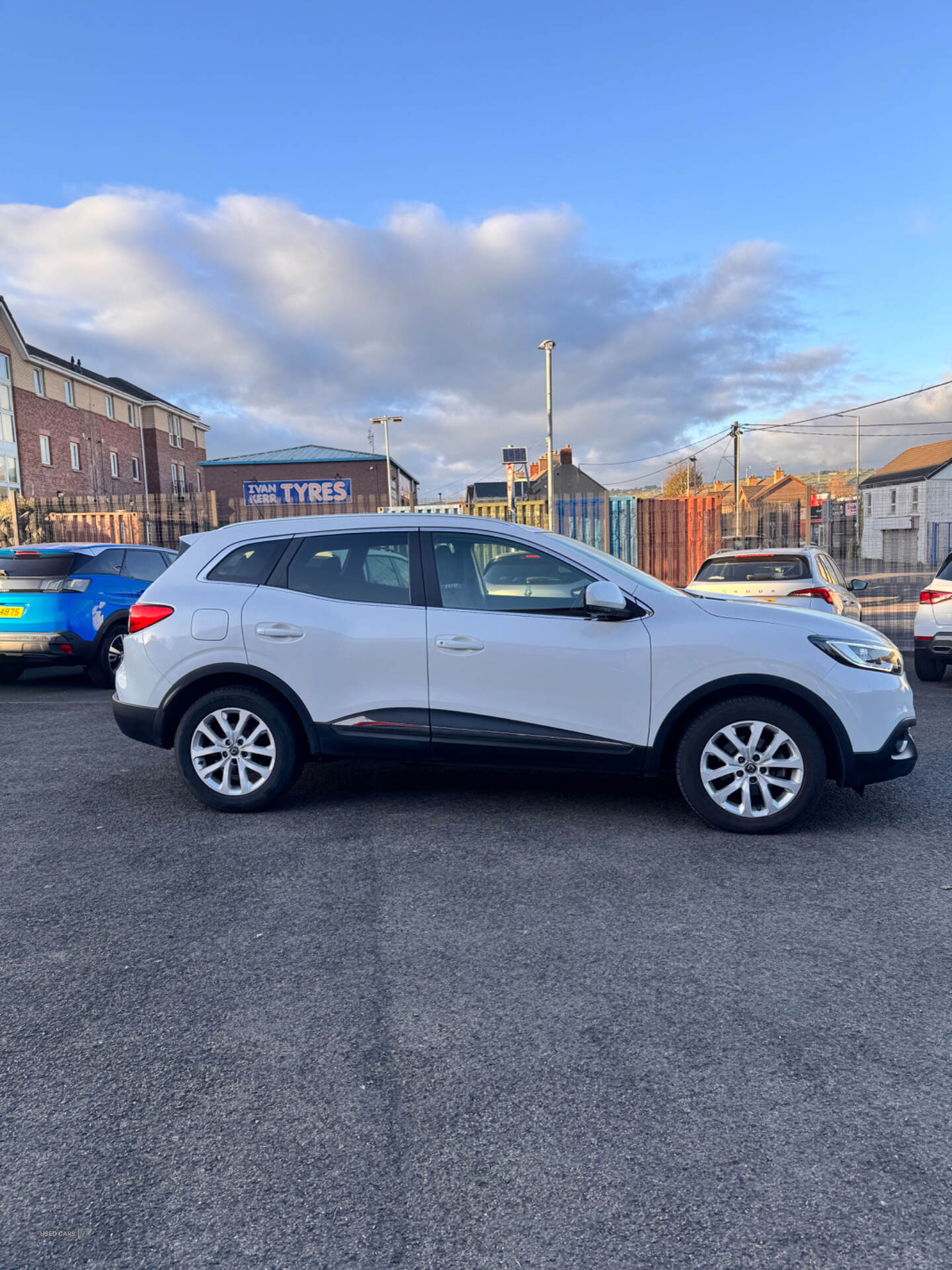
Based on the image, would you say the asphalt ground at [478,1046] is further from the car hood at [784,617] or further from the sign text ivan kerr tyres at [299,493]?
the sign text ivan kerr tyres at [299,493]

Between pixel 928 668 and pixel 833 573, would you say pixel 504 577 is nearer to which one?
pixel 833 573

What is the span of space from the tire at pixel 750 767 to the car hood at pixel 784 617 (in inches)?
16.9

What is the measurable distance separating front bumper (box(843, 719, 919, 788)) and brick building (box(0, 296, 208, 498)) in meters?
38.2

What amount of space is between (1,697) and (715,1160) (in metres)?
9.52

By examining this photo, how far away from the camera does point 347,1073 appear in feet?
8.52

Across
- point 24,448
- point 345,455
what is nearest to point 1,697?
point 24,448

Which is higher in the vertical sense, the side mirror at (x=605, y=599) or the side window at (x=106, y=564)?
the side window at (x=106, y=564)

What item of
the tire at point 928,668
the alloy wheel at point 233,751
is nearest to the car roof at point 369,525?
the alloy wheel at point 233,751

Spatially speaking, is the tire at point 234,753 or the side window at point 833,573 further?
the side window at point 833,573

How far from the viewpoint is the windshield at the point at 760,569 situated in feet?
30.2

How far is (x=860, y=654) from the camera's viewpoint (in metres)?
4.70

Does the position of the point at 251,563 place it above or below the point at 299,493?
below

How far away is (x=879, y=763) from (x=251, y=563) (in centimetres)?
375

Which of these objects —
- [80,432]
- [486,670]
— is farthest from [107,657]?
[80,432]
